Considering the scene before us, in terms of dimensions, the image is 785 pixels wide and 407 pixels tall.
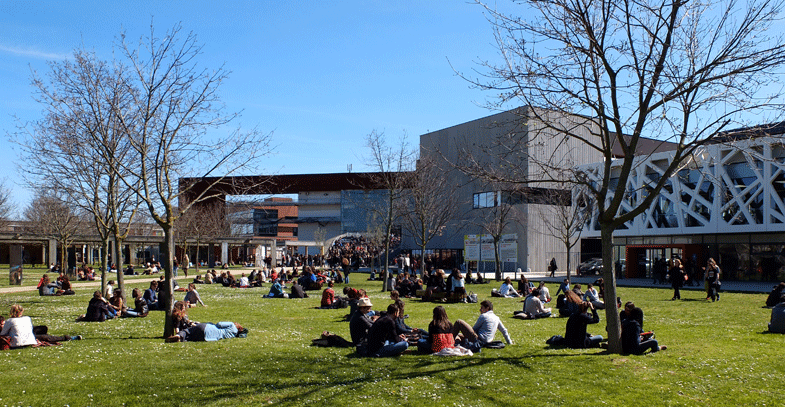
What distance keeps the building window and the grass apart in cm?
3815

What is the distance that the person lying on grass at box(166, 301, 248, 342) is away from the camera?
498 inches

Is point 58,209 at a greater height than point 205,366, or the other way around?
point 58,209

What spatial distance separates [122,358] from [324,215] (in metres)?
75.7

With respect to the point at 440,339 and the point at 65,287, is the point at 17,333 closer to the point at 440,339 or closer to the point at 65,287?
the point at 440,339

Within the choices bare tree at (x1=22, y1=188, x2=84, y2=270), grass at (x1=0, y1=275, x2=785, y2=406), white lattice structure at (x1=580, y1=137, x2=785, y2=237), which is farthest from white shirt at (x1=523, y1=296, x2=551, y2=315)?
bare tree at (x1=22, y1=188, x2=84, y2=270)

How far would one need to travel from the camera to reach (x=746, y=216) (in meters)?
39.2

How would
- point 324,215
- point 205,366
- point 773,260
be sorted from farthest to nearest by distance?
point 324,215
point 773,260
point 205,366

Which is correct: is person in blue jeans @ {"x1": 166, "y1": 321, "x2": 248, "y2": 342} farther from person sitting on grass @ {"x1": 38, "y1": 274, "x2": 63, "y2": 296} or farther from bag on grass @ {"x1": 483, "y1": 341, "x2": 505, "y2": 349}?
person sitting on grass @ {"x1": 38, "y1": 274, "x2": 63, "y2": 296}

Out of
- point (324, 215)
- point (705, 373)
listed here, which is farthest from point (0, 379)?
point (324, 215)

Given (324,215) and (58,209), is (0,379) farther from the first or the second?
(324,215)

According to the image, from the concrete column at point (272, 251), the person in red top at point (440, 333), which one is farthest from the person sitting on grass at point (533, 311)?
the concrete column at point (272, 251)

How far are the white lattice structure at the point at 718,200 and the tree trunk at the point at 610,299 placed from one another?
26.8 metres

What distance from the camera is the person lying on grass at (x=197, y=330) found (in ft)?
41.5

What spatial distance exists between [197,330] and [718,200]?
124 feet
